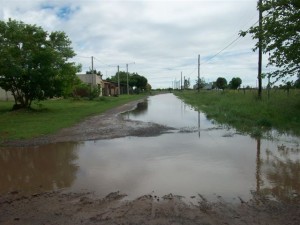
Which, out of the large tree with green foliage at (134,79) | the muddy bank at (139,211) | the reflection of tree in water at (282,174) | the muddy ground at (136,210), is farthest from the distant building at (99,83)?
the muddy bank at (139,211)

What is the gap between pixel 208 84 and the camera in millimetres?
142125

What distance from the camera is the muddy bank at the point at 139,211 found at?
209 inches

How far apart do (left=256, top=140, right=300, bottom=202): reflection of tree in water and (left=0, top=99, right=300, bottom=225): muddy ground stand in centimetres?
44

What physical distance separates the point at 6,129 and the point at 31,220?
12.4 meters

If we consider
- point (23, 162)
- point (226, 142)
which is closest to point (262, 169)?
point (226, 142)

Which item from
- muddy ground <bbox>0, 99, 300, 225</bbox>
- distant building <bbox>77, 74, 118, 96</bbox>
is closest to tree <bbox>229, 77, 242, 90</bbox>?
distant building <bbox>77, 74, 118, 96</bbox>

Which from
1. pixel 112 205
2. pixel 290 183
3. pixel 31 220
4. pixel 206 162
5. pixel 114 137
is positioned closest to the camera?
pixel 31 220

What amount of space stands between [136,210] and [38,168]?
4405mm

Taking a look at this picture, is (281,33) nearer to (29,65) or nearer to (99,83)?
(29,65)

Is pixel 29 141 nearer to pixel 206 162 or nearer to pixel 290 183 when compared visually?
pixel 206 162

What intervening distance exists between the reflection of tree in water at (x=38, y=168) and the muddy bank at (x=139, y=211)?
41.7 inches

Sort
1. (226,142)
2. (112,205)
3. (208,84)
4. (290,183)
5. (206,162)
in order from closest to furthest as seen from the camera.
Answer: (112,205) → (290,183) → (206,162) → (226,142) → (208,84)

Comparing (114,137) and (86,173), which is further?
(114,137)

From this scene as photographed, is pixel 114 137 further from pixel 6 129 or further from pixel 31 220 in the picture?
pixel 31 220
